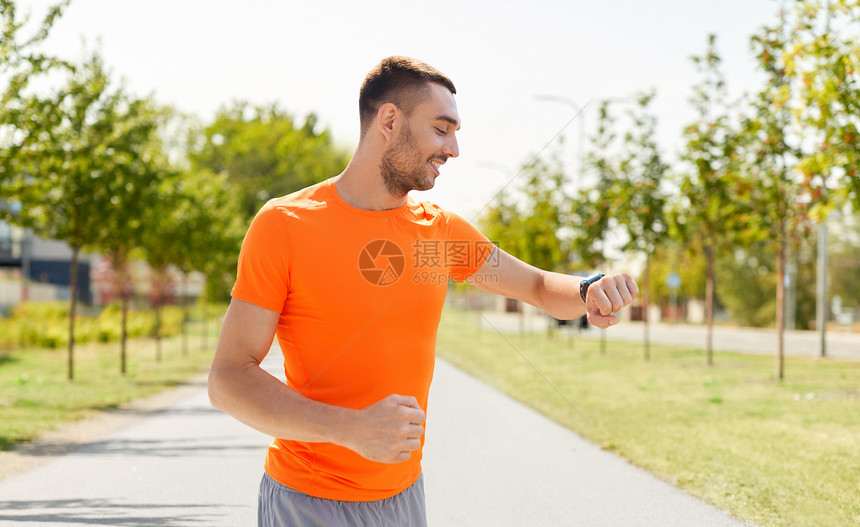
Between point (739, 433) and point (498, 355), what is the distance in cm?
1600

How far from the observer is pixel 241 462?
27.8 ft

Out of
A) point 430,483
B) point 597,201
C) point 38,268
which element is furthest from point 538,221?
point 38,268

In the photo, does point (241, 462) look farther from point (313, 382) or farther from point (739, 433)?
point (313, 382)

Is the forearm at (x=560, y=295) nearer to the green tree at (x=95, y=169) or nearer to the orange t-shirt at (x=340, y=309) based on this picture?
the orange t-shirt at (x=340, y=309)

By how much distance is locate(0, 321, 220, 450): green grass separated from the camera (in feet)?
38.9

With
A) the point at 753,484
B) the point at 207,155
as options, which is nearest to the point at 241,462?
the point at 753,484

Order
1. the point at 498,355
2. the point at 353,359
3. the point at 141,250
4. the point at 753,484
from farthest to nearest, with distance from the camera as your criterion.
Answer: the point at 498,355, the point at 141,250, the point at 753,484, the point at 353,359

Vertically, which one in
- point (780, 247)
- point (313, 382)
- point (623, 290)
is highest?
point (780, 247)

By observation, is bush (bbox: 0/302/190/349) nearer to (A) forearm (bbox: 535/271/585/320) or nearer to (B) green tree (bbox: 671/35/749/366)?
(B) green tree (bbox: 671/35/749/366)

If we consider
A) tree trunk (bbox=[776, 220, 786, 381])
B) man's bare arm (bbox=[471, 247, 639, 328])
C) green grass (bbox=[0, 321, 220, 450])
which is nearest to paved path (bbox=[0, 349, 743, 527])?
green grass (bbox=[0, 321, 220, 450])

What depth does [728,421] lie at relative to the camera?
11.0 metres

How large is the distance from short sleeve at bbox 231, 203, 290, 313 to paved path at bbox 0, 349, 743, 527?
15.0ft

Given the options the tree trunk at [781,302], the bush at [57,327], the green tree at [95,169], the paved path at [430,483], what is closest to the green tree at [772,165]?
the tree trunk at [781,302]

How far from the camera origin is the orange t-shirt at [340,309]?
6.00ft
